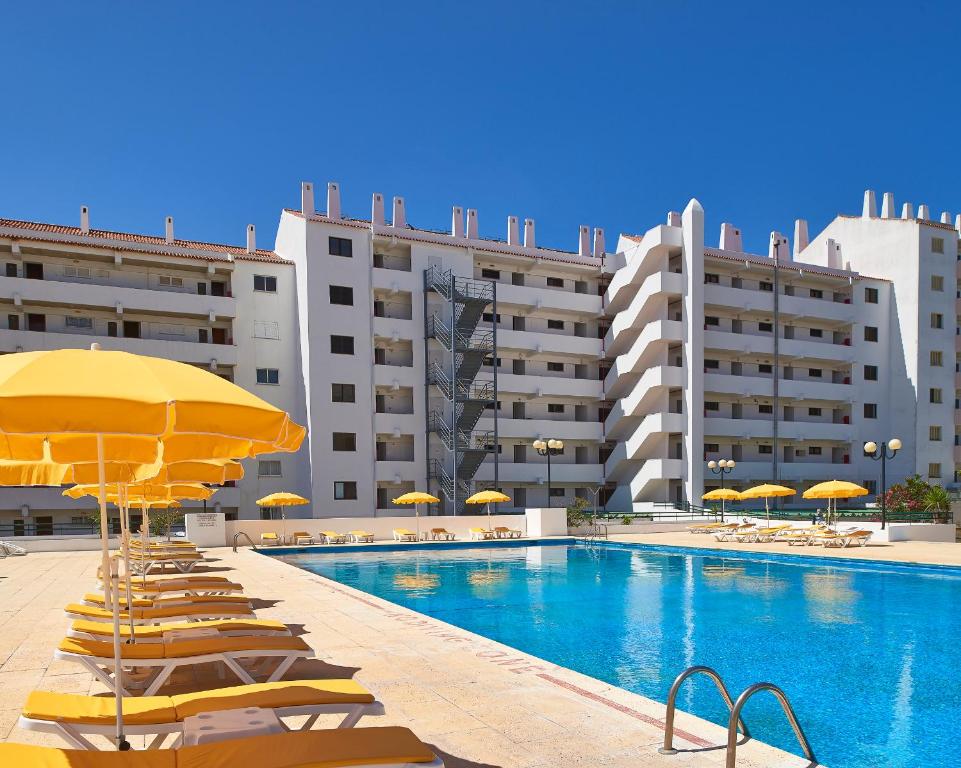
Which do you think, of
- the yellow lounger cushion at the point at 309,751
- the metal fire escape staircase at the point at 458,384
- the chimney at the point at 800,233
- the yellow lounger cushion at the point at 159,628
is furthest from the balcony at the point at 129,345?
the chimney at the point at 800,233

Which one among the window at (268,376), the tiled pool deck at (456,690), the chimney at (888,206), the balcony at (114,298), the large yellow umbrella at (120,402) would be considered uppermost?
the chimney at (888,206)

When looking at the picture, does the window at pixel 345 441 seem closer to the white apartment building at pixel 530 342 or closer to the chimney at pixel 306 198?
the white apartment building at pixel 530 342

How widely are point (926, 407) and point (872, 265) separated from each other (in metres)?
10.5

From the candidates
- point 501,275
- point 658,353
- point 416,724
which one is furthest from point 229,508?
point 416,724

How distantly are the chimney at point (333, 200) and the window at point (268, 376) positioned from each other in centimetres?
943

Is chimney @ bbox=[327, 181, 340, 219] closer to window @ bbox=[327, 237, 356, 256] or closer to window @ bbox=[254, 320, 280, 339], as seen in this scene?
window @ bbox=[327, 237, 356, 256]

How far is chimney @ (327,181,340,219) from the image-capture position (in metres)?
42.9

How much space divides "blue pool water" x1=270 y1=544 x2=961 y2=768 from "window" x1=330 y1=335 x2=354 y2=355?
17.5 metres

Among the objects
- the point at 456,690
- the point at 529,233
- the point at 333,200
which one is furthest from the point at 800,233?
the point at 456,690

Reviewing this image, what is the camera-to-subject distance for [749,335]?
49031 millimetres

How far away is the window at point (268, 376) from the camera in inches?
1590

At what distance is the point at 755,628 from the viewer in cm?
1275

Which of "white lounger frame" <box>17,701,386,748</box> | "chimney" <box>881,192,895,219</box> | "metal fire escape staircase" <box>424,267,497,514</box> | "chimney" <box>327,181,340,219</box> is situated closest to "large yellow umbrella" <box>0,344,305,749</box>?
"white lounger frame" <box>17,701,386,748</box>

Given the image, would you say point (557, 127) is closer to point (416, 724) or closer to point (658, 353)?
point (416, 724)
